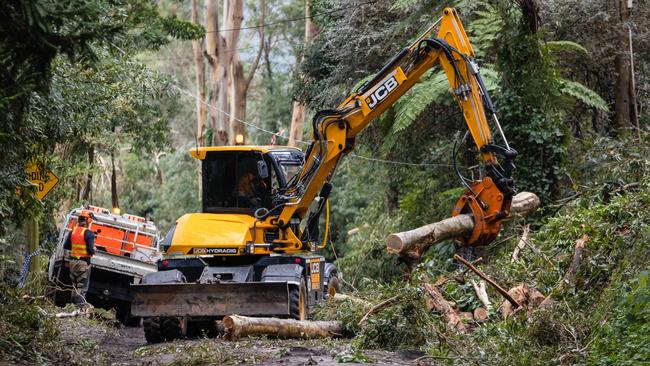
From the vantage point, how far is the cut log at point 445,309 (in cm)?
1290

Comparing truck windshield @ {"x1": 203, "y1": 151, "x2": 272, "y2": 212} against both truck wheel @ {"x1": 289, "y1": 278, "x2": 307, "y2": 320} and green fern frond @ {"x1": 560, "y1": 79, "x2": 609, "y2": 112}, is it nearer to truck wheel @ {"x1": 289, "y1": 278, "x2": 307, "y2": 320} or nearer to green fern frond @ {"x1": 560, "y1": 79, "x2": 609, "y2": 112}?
truck wheel @ {"x1": 289, "y1": 278, "x2": 307, "y2": 320}

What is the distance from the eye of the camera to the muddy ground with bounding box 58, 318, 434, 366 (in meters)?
11.5

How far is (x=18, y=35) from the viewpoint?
28.6ft

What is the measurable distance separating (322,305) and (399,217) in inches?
346

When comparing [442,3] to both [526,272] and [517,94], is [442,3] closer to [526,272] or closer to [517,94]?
[517,94]

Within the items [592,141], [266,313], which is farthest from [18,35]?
[592,141]

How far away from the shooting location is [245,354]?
1216 cm

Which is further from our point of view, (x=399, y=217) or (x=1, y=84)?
(x=399, y=217)

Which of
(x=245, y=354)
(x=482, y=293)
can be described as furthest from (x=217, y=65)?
(x=245, y=354)

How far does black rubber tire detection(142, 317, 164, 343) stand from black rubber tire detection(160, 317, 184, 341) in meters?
0.06

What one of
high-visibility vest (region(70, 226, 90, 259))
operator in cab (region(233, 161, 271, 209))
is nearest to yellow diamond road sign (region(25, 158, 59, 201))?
high-visibility vest (region(70, 226, 90, 259))

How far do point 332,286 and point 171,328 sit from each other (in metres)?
4.79

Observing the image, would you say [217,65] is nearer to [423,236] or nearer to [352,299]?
[352,299]

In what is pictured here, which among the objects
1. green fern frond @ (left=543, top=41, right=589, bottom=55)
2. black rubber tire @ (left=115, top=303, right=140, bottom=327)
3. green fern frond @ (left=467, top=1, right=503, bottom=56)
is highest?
green fern frond @ (left=467, top=1, right=503, bottom=56)
